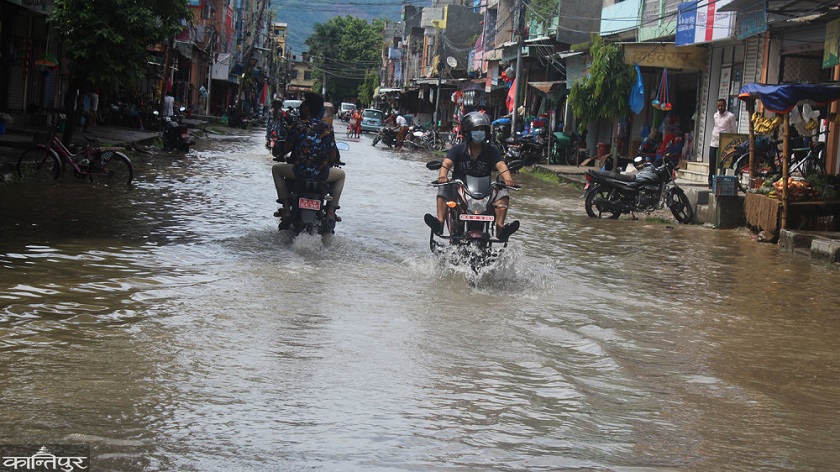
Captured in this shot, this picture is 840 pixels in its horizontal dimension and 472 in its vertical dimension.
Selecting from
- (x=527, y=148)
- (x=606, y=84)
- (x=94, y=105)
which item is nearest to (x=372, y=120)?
(x=527, y=148)

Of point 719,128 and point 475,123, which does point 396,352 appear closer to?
point 475,123

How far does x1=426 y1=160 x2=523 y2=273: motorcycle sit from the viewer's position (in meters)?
9.55

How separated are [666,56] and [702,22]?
78.7 inches

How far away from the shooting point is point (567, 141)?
112 feet

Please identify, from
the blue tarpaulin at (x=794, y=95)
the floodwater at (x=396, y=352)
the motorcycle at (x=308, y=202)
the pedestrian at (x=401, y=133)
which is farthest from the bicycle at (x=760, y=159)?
the pedestrian at (x=401, y=133)

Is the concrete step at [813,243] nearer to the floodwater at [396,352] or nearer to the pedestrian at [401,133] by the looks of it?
the floodwater at [396,352]

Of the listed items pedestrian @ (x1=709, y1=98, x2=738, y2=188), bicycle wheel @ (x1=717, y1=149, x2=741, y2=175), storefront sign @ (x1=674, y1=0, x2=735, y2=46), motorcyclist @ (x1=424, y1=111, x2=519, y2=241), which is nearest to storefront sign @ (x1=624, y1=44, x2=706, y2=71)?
storefront sign @ (x1=674, y1=0, x2=735, y2=46)

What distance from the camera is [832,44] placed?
17469 mm

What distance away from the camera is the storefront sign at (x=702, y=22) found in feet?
74.9

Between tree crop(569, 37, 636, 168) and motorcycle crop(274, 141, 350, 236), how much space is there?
17.4 meters

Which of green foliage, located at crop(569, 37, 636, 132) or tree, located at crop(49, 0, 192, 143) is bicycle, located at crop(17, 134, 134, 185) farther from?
green foliage, located at crop(569, 37, 636, 132)

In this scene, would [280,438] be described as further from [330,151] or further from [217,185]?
[217,185]

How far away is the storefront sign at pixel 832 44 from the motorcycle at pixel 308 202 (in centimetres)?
1012

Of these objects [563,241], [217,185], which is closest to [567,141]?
[217,185]
